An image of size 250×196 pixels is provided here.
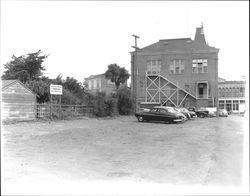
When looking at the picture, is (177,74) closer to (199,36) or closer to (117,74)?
(117,74)

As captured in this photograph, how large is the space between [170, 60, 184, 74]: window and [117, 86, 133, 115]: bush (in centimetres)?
1518

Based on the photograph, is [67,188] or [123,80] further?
[123,80]

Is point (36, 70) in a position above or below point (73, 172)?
above

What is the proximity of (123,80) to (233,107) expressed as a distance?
24.5m

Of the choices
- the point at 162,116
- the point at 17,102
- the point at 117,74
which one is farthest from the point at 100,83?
the point at 17,102

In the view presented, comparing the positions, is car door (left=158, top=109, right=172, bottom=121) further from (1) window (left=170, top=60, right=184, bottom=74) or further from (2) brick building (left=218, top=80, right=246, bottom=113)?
(2) brick building (left=218, top=80, right=246, bottom=113)

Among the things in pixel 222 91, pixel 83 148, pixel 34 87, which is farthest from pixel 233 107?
pixel 83 148

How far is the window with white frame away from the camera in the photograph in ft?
170

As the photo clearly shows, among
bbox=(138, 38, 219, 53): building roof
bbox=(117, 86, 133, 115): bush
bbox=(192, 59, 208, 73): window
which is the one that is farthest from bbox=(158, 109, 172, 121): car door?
bbox=(138, 38, 219, 53): building roof

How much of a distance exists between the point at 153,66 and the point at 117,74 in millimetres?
6937

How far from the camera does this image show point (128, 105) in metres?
38.1

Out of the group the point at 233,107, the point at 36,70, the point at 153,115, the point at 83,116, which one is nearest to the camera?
the point at 153,115

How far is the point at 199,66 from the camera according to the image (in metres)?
50.1

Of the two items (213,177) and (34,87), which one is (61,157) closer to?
(213,177)
